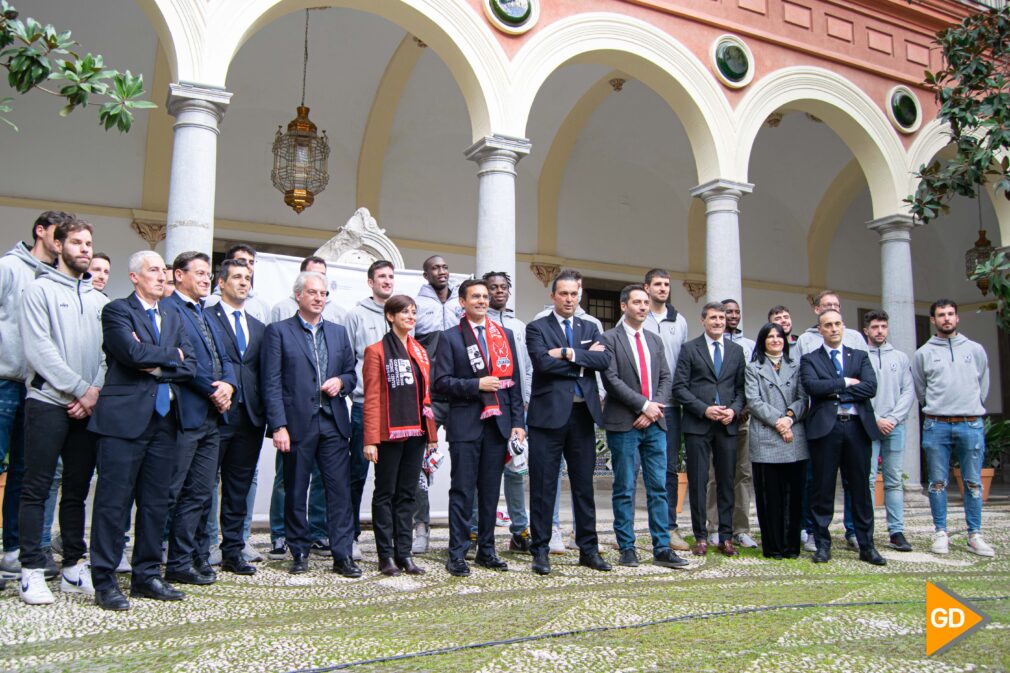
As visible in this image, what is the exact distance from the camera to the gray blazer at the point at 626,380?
534 centimetres

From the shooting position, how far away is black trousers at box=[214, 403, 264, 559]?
15.7 ft

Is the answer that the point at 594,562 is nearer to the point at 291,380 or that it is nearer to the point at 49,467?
the point at 291,380

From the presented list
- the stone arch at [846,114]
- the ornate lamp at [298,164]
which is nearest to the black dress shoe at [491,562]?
the ornate lamp at [298,164]

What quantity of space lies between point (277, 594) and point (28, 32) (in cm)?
276

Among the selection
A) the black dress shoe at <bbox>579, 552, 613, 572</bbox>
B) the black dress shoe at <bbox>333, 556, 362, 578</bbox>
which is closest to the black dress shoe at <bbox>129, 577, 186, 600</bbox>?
the black dress shoe at <bbox>333, 556, 362, 578</bbox>

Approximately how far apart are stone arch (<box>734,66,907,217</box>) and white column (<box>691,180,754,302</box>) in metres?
0.80

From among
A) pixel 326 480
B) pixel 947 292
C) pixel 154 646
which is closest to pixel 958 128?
pixel 326 480

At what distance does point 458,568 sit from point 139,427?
192cm

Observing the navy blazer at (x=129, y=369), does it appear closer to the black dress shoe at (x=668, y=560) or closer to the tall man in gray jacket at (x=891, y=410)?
the black dress shoe at (x=668, y=560)

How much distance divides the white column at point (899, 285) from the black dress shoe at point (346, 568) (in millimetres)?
8405

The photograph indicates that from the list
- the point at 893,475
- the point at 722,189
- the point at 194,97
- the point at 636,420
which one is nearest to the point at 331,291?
the point at 194,97

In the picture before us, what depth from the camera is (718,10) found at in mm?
10141

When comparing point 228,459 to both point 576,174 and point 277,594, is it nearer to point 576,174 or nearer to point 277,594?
point 277,594

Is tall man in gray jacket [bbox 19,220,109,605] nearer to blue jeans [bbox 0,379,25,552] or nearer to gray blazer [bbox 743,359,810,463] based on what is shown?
blue jeans [bbox 0,379,25,552]
